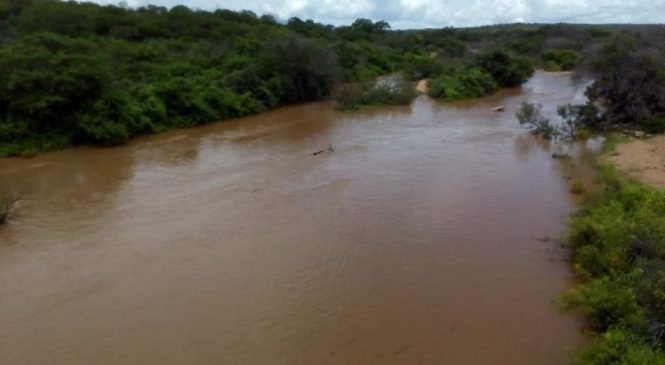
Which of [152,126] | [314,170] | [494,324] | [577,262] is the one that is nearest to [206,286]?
[494,324]

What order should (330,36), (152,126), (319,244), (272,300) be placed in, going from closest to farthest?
1. (272,300)
2. (319,244)
3. (152,126)
4. (330,36)

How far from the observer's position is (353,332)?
8.57 m

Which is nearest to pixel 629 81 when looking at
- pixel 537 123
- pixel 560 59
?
pixel 537 123

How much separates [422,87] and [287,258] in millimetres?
27898

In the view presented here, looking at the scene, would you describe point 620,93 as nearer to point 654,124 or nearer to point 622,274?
point 654,124

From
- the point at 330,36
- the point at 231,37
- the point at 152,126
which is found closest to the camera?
the point at 152,126

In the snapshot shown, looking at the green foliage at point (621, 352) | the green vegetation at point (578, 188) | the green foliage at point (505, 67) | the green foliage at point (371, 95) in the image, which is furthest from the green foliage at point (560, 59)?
the green foliage at point (621, 352)

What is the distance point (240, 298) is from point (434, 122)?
58.6 ft

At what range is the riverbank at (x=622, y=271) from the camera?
6.72 m

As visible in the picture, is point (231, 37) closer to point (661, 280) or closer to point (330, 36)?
point (330, 36)

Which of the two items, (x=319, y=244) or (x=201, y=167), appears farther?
(x=201, y=167)

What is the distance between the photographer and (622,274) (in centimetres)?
842

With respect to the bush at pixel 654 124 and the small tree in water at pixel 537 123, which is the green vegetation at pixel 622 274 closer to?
the bush at pixel 654 124

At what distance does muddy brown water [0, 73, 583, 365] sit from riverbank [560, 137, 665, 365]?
57 centimetres
